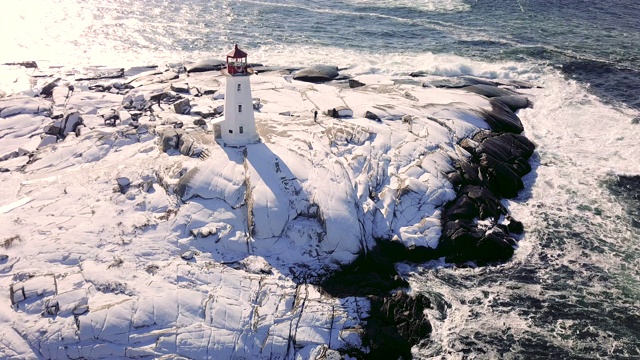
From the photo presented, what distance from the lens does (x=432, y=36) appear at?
91750mm

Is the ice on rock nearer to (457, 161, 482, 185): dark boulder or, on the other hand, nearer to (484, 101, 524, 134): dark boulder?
(457, 161, 482, 185): dark boulder

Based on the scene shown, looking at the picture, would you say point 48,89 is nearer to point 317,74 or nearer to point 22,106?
point 22,106

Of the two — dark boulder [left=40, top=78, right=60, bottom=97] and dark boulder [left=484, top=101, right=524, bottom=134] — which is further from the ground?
dark boulder [left=40, top=78, right=60, bottom=97]

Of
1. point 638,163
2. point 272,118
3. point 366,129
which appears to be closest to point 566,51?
point 638,163

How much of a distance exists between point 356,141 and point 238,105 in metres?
11.7

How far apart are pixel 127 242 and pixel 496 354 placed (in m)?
27.5

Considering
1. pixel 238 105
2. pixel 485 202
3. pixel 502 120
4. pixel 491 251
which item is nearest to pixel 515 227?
pixel 485 202

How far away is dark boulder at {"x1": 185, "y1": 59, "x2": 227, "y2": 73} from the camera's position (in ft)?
240

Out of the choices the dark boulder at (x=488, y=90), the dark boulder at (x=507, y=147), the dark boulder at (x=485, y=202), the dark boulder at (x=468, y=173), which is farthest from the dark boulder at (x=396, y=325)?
the dark boulder at (x=488, y=90)

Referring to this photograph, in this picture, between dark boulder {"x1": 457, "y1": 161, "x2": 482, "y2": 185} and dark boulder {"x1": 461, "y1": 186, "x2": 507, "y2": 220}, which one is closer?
dark boulder {"x1": 461, "y1": 186, "x2": 507, "y2": 220}

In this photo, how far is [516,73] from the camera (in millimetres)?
79062

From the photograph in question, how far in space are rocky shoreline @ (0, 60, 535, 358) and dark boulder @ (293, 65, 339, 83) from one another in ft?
0.44

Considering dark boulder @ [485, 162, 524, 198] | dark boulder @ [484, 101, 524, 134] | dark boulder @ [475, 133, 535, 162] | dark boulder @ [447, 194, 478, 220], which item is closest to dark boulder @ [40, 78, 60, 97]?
dark boulder @ [447, 194, 478, 220]

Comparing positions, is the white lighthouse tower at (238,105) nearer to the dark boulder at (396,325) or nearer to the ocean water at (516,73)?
the ocean water at (516,73)
